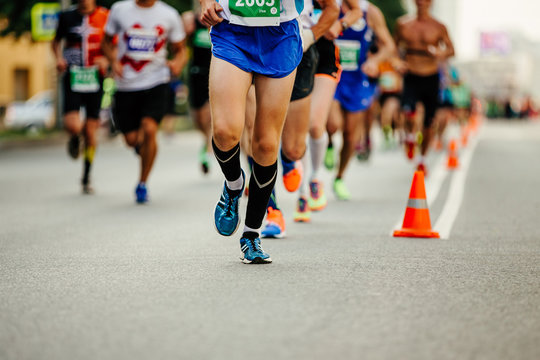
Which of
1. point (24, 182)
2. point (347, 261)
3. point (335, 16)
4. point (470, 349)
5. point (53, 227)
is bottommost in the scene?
point (24, 182)

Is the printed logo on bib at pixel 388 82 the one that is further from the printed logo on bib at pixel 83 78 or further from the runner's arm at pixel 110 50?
the runner's arm at pixel 110 50

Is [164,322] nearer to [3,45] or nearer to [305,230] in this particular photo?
[305,230]

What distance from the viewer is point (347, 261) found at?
566 cm

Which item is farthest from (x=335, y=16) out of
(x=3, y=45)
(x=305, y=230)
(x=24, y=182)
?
(x=3, y=45)

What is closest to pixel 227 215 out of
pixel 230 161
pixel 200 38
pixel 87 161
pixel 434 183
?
pixel 230 161

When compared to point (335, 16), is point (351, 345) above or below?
below

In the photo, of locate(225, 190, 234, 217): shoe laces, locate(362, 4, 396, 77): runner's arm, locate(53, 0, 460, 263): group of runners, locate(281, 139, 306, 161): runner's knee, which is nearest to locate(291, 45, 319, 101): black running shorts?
locate(53, 0, 460, 263): group of runners

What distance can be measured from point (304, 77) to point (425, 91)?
645 cm

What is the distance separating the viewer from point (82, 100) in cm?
1066

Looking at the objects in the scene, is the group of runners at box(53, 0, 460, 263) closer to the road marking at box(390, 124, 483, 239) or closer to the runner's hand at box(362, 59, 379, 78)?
the runner's hand at box(362, 59, 379, 78)

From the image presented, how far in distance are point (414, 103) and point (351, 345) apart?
9.77 meters

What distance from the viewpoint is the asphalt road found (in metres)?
3.65

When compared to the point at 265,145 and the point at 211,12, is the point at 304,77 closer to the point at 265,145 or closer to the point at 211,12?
A: the point at 265,145

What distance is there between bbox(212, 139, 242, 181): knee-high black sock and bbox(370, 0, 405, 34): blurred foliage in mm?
45010
